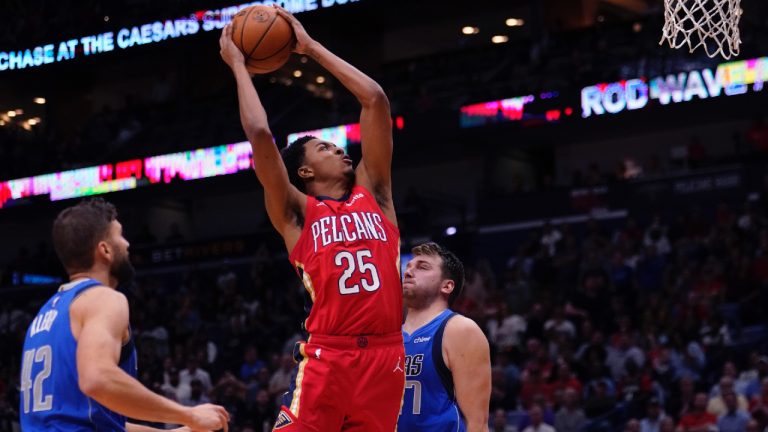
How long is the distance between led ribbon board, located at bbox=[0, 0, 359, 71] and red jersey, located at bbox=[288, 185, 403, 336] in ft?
50.6

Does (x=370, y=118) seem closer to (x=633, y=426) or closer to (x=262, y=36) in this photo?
(x=262, y=36)

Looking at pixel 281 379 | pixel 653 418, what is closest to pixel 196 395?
pixel 281 379

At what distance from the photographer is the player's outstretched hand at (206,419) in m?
3.56

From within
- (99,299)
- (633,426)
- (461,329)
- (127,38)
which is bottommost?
(633,426)

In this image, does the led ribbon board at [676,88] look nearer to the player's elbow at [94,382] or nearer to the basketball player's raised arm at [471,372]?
the basketball player's raised arm at [471,372]

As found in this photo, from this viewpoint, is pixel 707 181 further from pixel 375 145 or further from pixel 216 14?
pixel 375 145

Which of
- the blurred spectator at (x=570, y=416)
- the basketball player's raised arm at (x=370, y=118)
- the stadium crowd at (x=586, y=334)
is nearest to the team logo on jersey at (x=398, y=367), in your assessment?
the basketball player's raised arm at (x=370, y=118)

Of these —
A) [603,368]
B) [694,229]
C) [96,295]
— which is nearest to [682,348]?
[603,368]

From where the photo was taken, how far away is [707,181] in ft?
57.7

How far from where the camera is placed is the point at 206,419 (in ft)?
11.8

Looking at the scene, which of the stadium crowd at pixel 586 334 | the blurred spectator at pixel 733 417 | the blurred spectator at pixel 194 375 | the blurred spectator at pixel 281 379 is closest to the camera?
the blurred spectator at pixel 733 417

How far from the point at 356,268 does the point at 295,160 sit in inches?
22.9

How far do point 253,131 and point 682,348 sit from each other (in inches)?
349

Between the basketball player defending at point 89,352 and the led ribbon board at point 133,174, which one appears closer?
the basketball player defending at point 89,352
